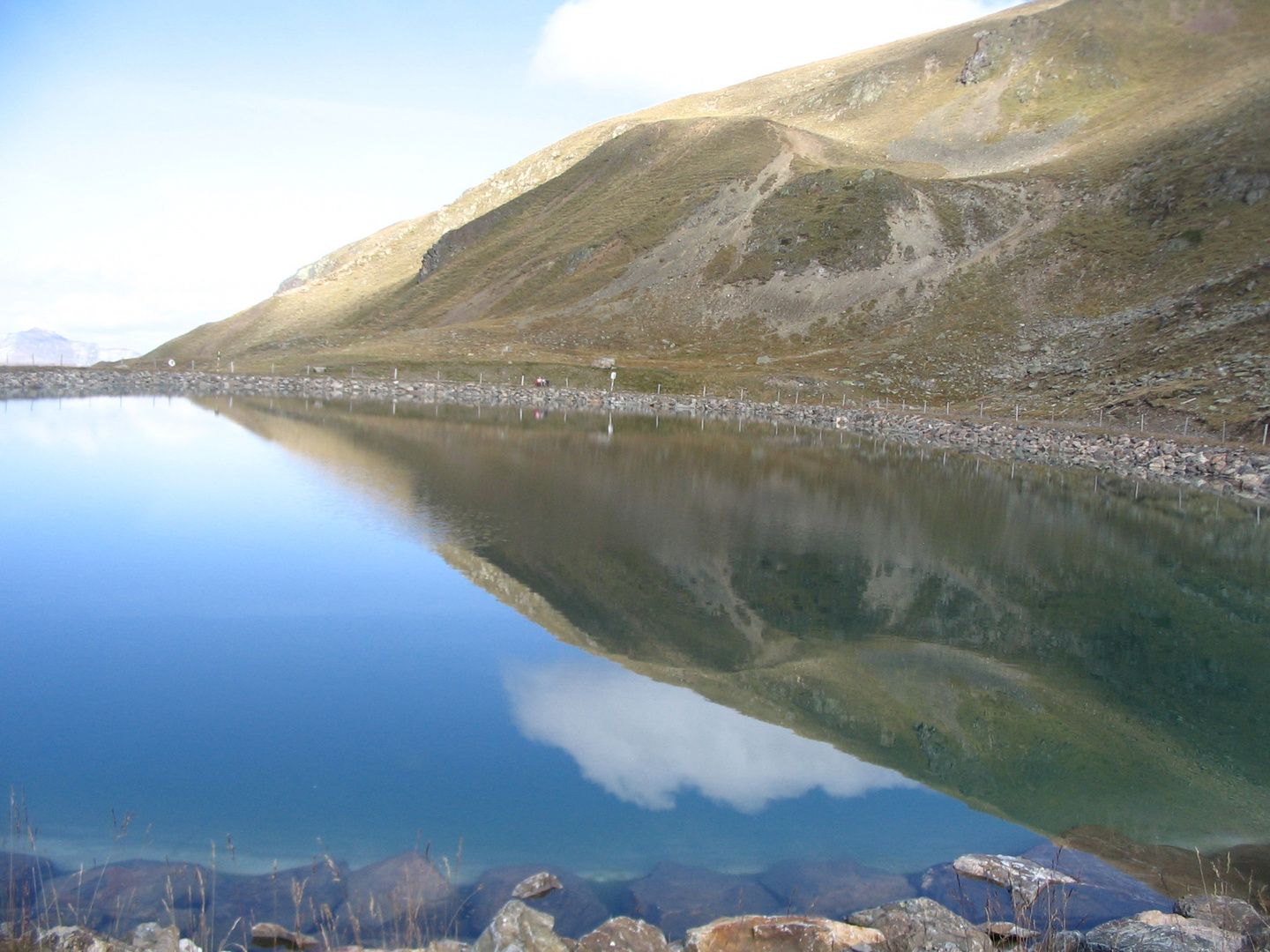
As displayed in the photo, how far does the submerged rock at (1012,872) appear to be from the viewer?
8.47 m

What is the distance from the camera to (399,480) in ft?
99.3

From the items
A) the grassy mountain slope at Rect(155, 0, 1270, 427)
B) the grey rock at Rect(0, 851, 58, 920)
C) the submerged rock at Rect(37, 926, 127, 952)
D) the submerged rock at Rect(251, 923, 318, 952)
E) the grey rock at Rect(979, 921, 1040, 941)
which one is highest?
the grassy mountain slope at Rect(155, 0, 1270, 427)

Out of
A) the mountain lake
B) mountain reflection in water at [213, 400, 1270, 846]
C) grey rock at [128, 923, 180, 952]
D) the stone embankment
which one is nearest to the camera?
grey rock at [128, 923, 180, 952]

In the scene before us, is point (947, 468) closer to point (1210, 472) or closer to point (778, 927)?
point (1210, 472)

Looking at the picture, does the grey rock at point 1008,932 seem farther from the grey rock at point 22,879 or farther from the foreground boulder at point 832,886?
the grey rock at point 22,879

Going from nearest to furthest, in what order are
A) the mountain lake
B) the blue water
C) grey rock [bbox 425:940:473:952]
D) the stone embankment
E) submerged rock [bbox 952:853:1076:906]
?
grey rock [bbox 425:940:473:952]
submerged rock [bbox 952:853:1076:906]
the blue water
the mountain lake
the stone embankment

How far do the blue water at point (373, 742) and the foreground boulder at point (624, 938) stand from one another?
1.60 m

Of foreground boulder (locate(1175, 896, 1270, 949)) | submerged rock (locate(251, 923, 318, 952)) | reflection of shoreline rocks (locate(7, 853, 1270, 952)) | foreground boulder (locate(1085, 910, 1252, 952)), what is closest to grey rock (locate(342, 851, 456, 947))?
reflection of shoreline rocks (locate(7, 853, 1270, 952))

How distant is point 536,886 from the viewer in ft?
26.7

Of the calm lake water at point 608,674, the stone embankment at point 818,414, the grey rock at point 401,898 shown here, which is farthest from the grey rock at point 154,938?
the stone embankment at point 818,414

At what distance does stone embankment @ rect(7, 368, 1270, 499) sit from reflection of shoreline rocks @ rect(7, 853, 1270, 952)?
34.4 metres

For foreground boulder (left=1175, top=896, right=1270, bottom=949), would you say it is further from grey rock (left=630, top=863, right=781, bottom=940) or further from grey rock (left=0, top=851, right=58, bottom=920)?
grey rock (left=0, top=851, right=58, bottom=920)

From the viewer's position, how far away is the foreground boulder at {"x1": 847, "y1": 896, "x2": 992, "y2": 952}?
688cm

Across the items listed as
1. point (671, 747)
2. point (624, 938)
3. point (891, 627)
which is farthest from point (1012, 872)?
point (891, 627)
